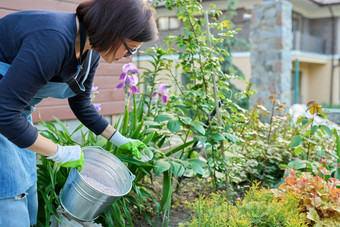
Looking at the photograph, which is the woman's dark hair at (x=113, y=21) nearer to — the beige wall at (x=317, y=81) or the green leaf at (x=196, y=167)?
the green leaf at (x=196, y=167)

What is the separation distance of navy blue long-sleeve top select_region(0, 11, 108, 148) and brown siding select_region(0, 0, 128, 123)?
57.5 inches

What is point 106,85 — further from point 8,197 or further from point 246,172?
point 8,197

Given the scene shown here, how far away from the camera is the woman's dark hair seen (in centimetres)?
129

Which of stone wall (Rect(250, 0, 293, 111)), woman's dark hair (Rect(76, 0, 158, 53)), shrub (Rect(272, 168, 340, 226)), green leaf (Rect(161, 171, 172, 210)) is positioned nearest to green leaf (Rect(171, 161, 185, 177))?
green leaf (Rect(161, 171, 172, 210))

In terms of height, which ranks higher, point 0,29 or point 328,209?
point 0,29

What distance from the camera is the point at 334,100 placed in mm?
16078

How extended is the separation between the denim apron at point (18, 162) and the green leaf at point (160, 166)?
26.6 inches

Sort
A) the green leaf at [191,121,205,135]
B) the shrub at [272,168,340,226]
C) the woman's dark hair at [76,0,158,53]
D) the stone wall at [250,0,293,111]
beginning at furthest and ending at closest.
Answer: the stone wall at [250,0,293,111]
the green leaf at [191,121,205,135]
the shrub at [272,168,340,226]
the woman's dark hair at [76,0,158,53]

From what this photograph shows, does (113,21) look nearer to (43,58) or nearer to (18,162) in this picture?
(43,58)

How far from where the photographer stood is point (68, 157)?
4.78 ft

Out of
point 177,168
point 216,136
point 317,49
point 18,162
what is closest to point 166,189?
point 177,168

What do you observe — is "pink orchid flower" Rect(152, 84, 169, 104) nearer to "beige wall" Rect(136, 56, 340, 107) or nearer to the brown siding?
the brown siding

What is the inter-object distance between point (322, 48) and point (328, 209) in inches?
633

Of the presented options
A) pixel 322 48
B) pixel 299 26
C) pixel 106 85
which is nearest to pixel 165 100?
pixel 106 85
